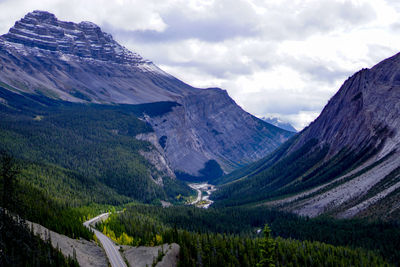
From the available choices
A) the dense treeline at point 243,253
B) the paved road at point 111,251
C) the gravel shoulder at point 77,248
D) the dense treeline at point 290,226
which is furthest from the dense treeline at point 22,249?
the dense treeline at point 290,226

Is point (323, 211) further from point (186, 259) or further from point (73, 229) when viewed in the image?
point (73, 229)

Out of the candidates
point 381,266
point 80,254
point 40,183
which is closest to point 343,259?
point 381,266

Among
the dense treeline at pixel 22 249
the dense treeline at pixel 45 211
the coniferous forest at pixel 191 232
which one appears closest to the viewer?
the dense treeline at pixel 22 249

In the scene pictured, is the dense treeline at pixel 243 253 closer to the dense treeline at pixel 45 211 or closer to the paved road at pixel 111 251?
the paved road at pixel 111 251

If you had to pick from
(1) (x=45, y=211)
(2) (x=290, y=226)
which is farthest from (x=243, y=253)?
(2) (x=290, y=226)

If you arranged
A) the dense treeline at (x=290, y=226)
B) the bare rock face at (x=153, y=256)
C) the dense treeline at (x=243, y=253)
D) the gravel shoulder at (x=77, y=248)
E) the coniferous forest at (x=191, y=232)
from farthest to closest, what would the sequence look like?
the dense treeline at (x=290, y=226)
the dense treeline at (x=243, y=253)
the bare rock face at (x=153, y=256)
the gravel shoulder at (x=77, y=248)
the coniferous forest at (x=191, y=232)

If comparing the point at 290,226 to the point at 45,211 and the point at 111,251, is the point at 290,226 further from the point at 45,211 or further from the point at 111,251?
the point at 45,211

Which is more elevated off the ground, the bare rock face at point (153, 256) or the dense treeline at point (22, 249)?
the dense treeline at point (22, 249)

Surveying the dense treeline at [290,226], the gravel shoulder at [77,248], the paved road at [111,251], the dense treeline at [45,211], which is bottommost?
the dense treeline at [290,226]
